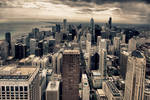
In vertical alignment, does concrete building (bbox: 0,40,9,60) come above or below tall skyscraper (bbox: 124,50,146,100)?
above

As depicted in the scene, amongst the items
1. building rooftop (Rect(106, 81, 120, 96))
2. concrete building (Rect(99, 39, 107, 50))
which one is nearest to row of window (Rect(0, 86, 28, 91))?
building rooftop (Rect(106, 81, 120, 96))

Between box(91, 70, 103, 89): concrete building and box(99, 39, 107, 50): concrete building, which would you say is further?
box(99, 39, 107, 50): concrete building

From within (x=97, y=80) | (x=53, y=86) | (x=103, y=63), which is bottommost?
(x=97, y=80)

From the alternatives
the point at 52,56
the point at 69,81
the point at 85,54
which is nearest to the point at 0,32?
the point at 69,81

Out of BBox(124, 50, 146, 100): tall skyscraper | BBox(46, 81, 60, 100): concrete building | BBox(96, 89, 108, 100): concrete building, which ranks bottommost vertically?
BBox(96, 89, 108, 100): concrete building

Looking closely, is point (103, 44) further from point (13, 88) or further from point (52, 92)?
point (13, 88)

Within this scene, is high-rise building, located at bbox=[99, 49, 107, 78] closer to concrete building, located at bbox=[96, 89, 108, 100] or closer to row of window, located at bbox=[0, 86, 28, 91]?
concrete building, located at bbox=[96, 89, 108, 100]

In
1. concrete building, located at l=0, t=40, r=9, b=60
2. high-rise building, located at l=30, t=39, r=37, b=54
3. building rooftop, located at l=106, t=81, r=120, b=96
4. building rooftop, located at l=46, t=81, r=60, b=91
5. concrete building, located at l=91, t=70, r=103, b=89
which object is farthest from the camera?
high-rise building, located at l=30, t=39, r=37, b=54

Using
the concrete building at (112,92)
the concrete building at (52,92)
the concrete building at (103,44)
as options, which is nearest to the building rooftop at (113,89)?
the concrete building at (112,92)

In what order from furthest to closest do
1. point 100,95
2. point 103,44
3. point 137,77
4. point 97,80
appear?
point 103,44, point 97,80, point 100,95, point 137,77

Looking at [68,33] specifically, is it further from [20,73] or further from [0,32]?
[20,73]

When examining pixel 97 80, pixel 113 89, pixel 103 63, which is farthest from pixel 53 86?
pixel 103 63
